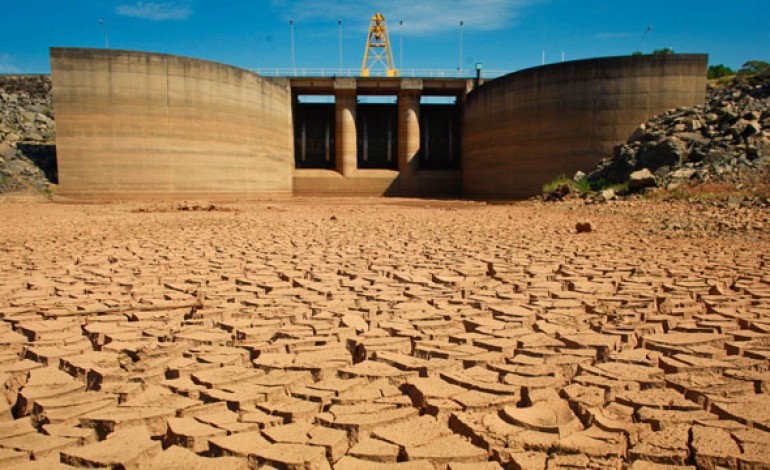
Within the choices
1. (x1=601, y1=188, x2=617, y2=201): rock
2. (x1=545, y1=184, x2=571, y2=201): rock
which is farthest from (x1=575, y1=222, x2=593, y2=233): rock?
(x1=545, y1=184, x2=571, y2=201): rock

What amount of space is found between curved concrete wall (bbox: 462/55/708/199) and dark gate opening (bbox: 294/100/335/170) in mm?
8403

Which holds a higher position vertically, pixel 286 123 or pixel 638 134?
pixel 286 123

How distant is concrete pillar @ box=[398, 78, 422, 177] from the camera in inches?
888

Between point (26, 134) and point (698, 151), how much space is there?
23621 millimetres

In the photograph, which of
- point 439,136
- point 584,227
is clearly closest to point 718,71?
point 439,136

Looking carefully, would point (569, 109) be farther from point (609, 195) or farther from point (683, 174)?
point (609, 195)

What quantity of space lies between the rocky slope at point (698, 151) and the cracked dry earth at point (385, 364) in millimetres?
7947

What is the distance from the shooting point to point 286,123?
2258 centimetres

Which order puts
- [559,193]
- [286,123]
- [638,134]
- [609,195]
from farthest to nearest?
[286,123] < [638,134] < [559,193] < [609,195]

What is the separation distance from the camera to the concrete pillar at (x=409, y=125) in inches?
888

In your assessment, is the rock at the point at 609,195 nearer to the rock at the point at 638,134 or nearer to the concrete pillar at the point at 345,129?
the rock at the point at 638,134

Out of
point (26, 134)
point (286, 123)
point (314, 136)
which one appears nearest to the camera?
point (26, 134)

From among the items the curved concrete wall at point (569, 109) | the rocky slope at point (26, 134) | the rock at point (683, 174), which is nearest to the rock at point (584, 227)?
the rock at point (683, 174)

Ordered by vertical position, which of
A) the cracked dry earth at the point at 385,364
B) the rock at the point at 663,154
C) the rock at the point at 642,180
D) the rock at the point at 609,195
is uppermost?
the rock at the point at 663,154
